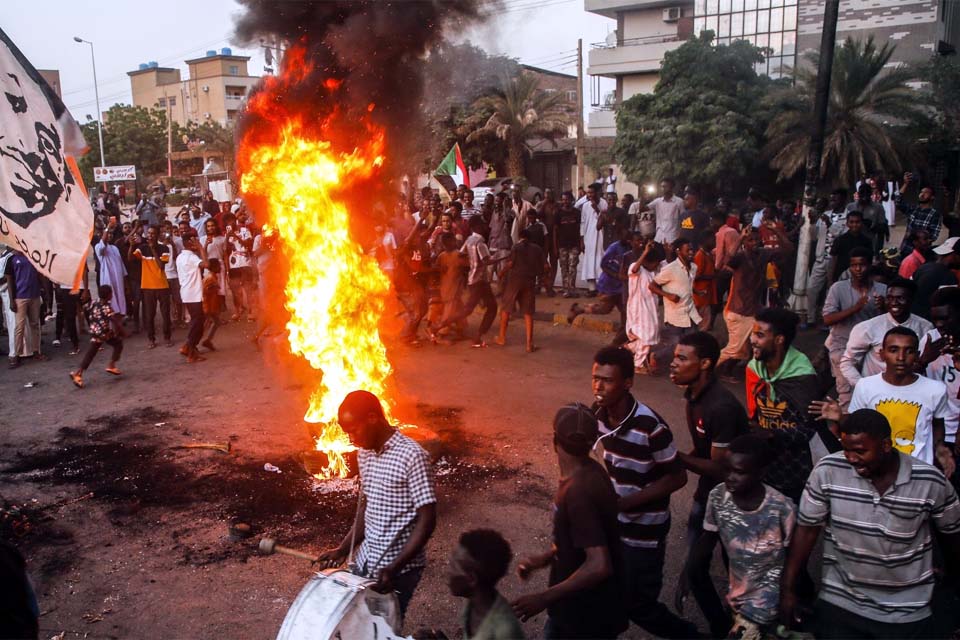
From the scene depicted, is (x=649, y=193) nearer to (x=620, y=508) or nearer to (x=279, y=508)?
(x=279, y=508)

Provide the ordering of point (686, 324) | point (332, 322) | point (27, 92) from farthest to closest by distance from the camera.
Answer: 1. point (686, 324)
2. point (332, 322)
3. point (27, 92)

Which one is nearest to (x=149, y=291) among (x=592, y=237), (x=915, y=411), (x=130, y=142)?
(x=592, y=237)

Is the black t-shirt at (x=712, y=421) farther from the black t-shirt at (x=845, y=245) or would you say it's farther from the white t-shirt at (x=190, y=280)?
the white t-shirt at (x=190, y=280)

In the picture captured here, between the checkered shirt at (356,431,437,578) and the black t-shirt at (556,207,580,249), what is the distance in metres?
12.0

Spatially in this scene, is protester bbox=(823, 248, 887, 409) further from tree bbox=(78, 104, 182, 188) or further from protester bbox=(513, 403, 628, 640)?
tree bbox=(78, 104, 182, 188)

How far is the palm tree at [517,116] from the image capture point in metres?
36.5

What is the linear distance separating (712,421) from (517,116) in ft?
113

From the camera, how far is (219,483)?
6.96 metres

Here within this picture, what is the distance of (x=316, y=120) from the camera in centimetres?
816

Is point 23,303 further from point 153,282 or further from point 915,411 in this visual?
point 915,411

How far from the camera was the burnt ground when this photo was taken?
507 centimetres

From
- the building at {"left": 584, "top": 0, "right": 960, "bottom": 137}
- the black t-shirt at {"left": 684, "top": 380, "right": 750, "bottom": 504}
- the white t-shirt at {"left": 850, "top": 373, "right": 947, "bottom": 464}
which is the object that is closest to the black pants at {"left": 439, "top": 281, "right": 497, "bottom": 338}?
the black t-shirt at {"left": 684, "top": 380, "right": 750, "bottom": 504}

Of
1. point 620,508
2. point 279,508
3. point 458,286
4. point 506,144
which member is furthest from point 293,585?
point 506,144

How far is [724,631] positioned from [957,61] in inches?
1082
